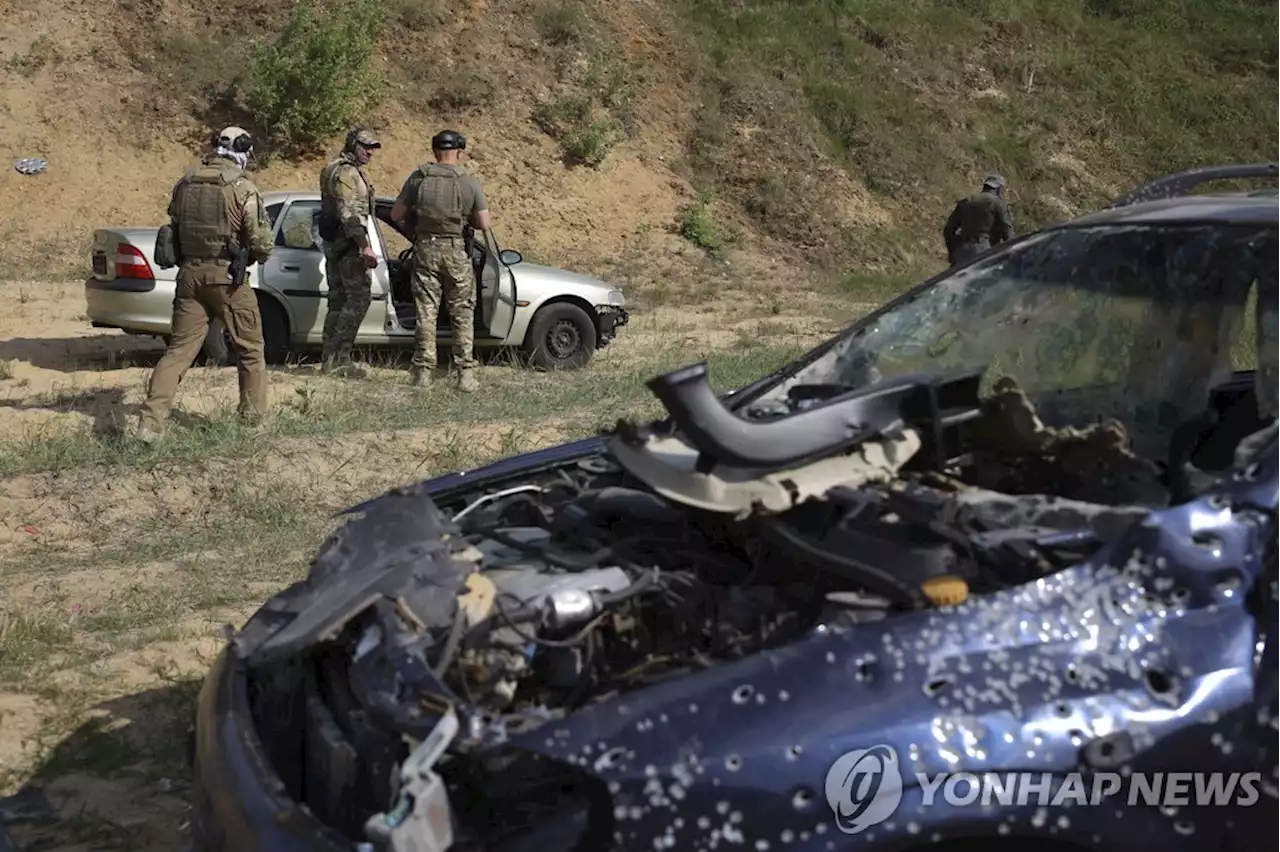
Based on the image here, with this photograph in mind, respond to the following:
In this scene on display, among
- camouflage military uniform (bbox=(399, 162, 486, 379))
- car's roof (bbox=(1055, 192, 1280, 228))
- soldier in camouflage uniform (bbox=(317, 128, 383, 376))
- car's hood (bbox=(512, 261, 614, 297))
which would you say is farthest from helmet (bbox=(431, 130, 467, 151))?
car's roof (bbox=(1055, 192, 1280, 228))

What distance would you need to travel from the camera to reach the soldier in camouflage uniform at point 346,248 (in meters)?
9.66

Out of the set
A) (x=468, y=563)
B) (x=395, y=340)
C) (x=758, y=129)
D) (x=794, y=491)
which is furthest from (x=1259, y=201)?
(x=758, y=129)

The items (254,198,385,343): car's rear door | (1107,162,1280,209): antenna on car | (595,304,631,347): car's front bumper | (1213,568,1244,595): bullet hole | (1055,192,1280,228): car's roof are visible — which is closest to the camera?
(1213,568,1244,595): bullet hole

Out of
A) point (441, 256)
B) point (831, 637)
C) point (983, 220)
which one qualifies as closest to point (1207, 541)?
point (831, 637)

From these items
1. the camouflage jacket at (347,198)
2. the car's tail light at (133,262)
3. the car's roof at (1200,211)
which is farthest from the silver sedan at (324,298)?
the car's roof at (1200,211)

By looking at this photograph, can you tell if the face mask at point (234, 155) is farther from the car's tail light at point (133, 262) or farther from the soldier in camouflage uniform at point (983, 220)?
the soldier in camouflage uniform at point (983, 220)

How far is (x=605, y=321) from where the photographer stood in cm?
1109

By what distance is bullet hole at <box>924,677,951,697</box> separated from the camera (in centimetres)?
227

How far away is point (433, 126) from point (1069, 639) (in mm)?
17939

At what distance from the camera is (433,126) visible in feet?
63.1

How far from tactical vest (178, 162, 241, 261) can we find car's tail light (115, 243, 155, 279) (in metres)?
2.17

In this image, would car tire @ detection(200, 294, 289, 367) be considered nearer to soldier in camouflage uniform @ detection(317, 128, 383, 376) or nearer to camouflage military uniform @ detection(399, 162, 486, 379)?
soldier in camouflage uniform @ detection(317, 128, 383, 376)

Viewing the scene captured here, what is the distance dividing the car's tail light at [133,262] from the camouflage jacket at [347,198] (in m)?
1.36

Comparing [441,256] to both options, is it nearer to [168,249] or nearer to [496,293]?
[496,293]
